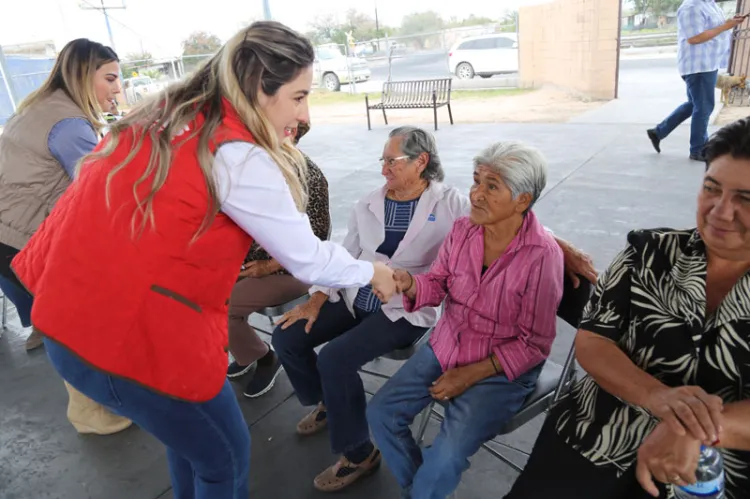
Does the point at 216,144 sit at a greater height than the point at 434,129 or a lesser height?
greater

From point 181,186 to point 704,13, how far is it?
6.46 metres

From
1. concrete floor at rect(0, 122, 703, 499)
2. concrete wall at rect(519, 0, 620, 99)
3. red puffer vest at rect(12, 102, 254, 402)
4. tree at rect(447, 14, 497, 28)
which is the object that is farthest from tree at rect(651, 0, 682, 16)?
red puffer vest at rect(12, 102, 254, 402)

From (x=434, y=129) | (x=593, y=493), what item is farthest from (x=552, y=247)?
(x=434, y=129)

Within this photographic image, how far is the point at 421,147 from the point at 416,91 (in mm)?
8763

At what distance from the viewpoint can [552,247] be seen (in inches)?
73.1

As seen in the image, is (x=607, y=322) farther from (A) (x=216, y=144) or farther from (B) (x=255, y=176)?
(A) (x=216, y=144)

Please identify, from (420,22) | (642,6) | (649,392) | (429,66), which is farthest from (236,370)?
(420,22)

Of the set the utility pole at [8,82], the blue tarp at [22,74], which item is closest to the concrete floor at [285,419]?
the utility pole at [8,82]

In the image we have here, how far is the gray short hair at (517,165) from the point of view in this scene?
1.91 metres

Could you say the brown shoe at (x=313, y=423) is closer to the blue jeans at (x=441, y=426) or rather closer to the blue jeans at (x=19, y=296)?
the blue jeans at (x=441, y=426)

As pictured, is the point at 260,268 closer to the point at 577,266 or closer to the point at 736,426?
the point at 577,266

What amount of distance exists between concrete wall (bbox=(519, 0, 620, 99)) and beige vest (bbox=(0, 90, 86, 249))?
11517 mm

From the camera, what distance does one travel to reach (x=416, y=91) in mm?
10664

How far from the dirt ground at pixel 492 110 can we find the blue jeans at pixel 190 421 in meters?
9.17
